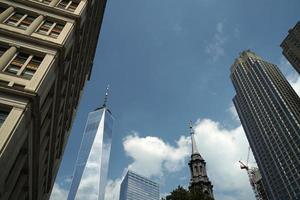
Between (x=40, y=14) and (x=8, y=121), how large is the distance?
13.3 metres

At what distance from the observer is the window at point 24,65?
18.1 meters

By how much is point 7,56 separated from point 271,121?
144 m

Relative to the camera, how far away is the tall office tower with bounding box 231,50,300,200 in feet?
392

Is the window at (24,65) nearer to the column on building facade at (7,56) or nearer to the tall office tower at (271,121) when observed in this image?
the column on building facade at (7,56)

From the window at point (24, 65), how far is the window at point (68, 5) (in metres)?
8.98

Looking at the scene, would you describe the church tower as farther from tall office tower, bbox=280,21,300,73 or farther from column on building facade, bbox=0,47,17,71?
tall office tower, bbox=280,21,300,73

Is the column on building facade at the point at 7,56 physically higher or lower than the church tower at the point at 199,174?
lower

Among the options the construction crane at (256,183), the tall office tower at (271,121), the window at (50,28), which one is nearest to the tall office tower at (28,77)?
the window at (50,28)

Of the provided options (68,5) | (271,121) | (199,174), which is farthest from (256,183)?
(68,5)

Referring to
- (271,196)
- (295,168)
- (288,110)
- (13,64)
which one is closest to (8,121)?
(13,64)

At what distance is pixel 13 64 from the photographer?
1853 centimetres

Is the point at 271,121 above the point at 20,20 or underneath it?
above

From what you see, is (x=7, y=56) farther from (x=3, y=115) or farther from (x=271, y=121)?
(x=271, y=121)

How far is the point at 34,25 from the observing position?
21719mm
